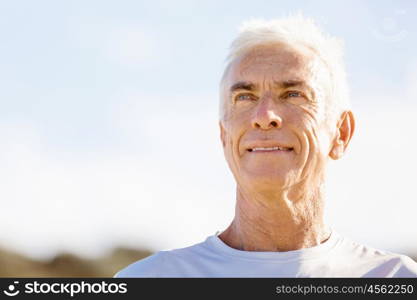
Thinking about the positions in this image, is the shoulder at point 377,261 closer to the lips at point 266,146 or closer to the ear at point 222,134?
the lips at point 266,146

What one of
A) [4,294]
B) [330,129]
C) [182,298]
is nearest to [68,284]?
[4,294]

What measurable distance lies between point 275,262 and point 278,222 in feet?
0.95

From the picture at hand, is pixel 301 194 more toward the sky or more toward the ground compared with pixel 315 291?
more toward the sky

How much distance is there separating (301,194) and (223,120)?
73cm

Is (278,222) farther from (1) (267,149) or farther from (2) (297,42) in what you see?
(2) (297,42)

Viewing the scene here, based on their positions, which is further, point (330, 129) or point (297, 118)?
point (330, 129)

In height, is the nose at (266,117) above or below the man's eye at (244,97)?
below

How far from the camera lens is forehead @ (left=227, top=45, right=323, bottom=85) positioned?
4297 millimetres

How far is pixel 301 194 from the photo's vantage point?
4.37 meters

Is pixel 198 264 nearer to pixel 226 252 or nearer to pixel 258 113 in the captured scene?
pixel 226 252

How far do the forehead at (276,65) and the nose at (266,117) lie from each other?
0.60ft

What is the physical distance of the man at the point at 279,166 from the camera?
4203mm

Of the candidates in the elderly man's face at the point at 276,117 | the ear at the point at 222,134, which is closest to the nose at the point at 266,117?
the elderly man's face at the point at 276,117

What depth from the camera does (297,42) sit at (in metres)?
4.42
